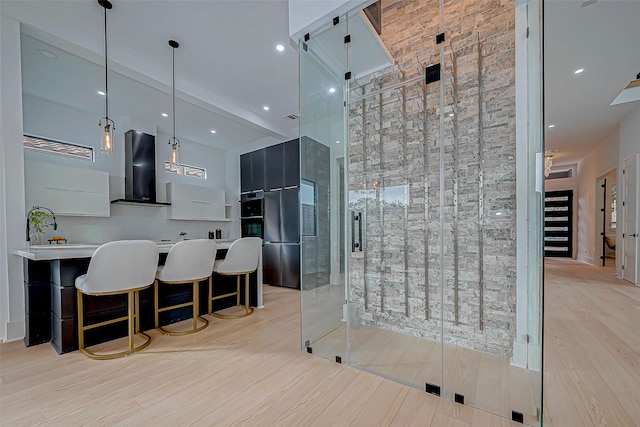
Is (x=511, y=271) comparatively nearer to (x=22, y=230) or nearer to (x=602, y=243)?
(x=22, y=230)

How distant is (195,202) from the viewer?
5.69 meters

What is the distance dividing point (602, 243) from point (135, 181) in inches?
415

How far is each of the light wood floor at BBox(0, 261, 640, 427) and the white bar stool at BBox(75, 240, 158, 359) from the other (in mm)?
230

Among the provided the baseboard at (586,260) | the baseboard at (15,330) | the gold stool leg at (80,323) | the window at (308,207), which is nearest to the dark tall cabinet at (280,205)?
the window at (308,207)

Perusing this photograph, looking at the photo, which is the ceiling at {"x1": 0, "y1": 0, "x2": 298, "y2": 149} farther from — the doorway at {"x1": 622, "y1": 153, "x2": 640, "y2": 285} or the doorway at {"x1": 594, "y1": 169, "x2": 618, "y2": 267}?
the doorway at {"x1": 594, "y1": 169, "x2": 618, "y2": 267}

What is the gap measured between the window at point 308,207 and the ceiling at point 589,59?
2941 mm

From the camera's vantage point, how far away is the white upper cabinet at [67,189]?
12.5ft

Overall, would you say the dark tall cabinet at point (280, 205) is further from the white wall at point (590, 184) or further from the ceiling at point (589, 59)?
the white wall at point (590, 184)

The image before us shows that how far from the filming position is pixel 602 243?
6727 mm

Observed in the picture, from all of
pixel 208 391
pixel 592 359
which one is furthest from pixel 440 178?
pixel 208 391

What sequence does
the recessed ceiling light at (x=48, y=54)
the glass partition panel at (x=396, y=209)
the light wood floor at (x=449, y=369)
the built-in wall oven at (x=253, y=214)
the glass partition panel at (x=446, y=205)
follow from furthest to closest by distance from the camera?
the built-in wall oven at (x=253, y=214), the recessed ceiling light at (x=48, y=54), the glass partition panel at (x=396, y=209), the glass partition panel at (x=446, y=205), the light wood floor at (x=449, y=369)

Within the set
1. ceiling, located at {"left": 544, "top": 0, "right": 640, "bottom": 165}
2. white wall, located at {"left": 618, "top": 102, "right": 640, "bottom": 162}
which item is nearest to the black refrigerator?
ceiling, located at {"left": 544, "top": 0, "right": 640, "bottom": 165}

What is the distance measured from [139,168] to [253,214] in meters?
→ 2.18

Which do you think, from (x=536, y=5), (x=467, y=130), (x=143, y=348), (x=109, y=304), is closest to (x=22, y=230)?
(x=109, y=304)
